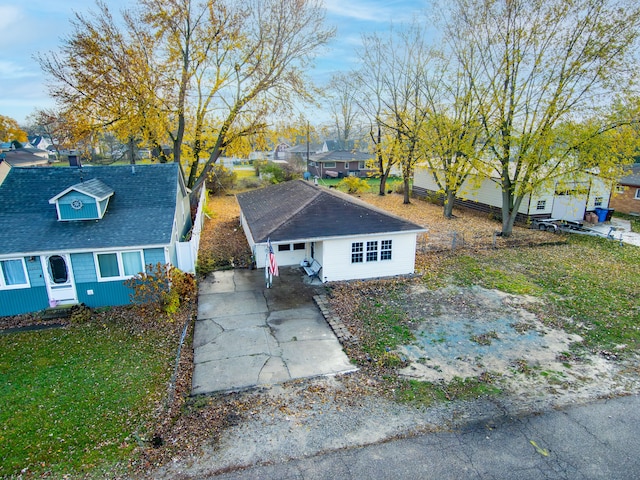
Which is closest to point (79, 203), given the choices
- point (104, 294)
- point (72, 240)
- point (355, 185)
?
point (72, 240)

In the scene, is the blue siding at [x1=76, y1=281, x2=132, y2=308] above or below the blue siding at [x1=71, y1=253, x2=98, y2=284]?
below

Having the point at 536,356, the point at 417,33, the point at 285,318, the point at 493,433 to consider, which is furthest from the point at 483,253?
the point at 417,33

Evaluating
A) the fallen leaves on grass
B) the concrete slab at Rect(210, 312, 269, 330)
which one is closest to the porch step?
the concrete slab at Rect(210, 312, 269, 330)

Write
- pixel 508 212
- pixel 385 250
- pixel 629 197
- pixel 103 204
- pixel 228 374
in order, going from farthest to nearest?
pixel 629 197 → pixel 508 212 → pixel 385 250 → pixel 103 204 → pixel 228 374

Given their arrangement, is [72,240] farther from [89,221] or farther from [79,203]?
[79,203]

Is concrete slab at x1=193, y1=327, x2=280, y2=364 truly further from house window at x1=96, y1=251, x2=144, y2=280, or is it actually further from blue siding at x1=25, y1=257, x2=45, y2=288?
blue siding at x1=25, y1=257, x2=45, y2=288

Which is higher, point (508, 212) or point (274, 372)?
point (508, 212)
